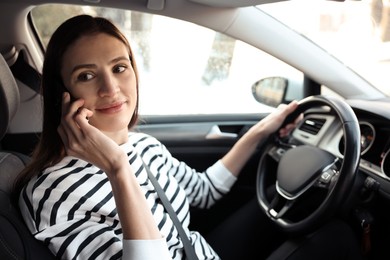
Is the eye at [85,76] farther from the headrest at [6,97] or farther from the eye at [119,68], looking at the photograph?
the headrest at [6,97]

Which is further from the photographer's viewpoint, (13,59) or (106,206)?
(13,59)

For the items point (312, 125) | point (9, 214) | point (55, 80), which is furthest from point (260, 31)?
point (9, 214)

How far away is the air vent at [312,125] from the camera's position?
1735 mm

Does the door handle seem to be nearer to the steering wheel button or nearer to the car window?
the car window

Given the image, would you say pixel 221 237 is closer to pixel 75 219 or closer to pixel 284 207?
pixel 284 207

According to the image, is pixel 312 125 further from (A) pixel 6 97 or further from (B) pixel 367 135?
(A) pixel 6 97

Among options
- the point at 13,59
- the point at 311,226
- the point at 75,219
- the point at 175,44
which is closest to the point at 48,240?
the point at 75,219

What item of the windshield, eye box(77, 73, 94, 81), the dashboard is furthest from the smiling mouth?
the windshield

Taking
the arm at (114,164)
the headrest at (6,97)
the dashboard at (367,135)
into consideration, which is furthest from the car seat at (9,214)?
the dashboard at (367,135)

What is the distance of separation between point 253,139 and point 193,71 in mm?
893

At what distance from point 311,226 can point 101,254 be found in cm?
68

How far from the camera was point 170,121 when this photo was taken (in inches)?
97.7

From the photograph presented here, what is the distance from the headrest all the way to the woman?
0.41ft

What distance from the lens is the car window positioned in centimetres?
242
